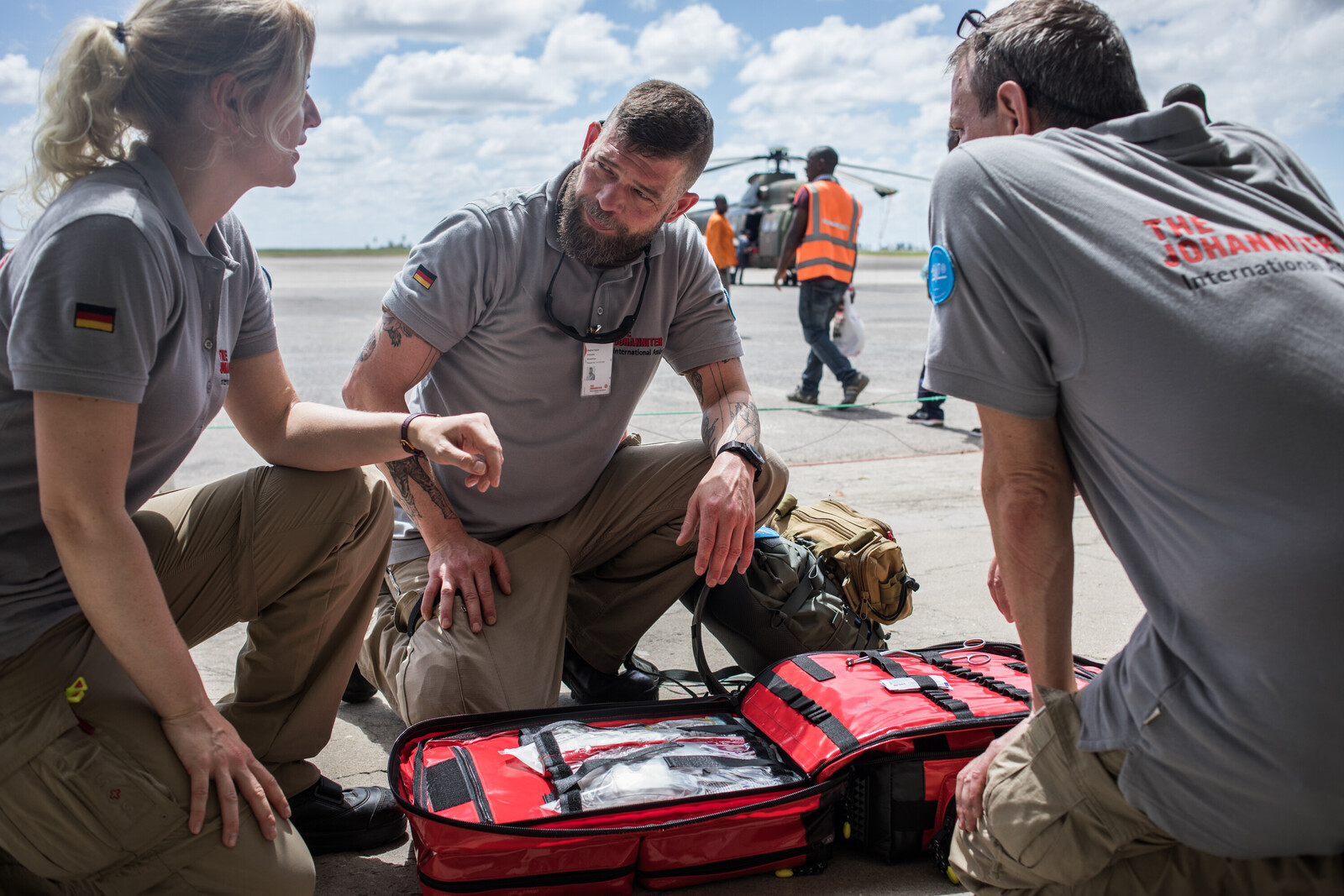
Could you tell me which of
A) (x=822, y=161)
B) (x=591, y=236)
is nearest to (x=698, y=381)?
(x=591, y=236)

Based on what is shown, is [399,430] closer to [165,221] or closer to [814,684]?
[165,221]

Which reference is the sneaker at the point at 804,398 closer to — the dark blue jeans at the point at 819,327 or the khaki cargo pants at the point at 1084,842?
the dark blue jeans at the point at 819,327

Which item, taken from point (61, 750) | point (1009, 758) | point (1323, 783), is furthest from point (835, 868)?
point (61, 750)

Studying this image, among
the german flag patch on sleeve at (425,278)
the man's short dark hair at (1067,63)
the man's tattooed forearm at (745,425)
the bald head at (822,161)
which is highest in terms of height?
the bald head at (822,161)

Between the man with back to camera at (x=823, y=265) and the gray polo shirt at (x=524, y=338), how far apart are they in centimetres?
495

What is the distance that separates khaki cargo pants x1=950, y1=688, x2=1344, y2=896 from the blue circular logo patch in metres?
0.64

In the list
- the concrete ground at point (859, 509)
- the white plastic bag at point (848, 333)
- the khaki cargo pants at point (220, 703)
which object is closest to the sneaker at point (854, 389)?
the concrete ground at point (859, 509)

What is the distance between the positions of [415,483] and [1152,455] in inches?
71.0

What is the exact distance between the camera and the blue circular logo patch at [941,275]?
1.49 m

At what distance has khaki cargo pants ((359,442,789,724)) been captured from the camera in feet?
7.60

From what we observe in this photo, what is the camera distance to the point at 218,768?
162 cm

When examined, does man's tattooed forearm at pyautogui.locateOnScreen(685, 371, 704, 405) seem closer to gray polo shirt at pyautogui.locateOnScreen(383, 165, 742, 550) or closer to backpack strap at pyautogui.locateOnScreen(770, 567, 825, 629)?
gray polo shirt at pyautogui.locateOnScreen(383, 165, 742, 550)

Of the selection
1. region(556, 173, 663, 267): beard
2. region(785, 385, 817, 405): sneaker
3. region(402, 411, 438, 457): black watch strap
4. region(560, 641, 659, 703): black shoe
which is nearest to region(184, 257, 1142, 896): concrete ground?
region(785, 385, 817, 405): sneaker

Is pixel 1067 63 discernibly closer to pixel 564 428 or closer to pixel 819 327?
pixel 564 428
